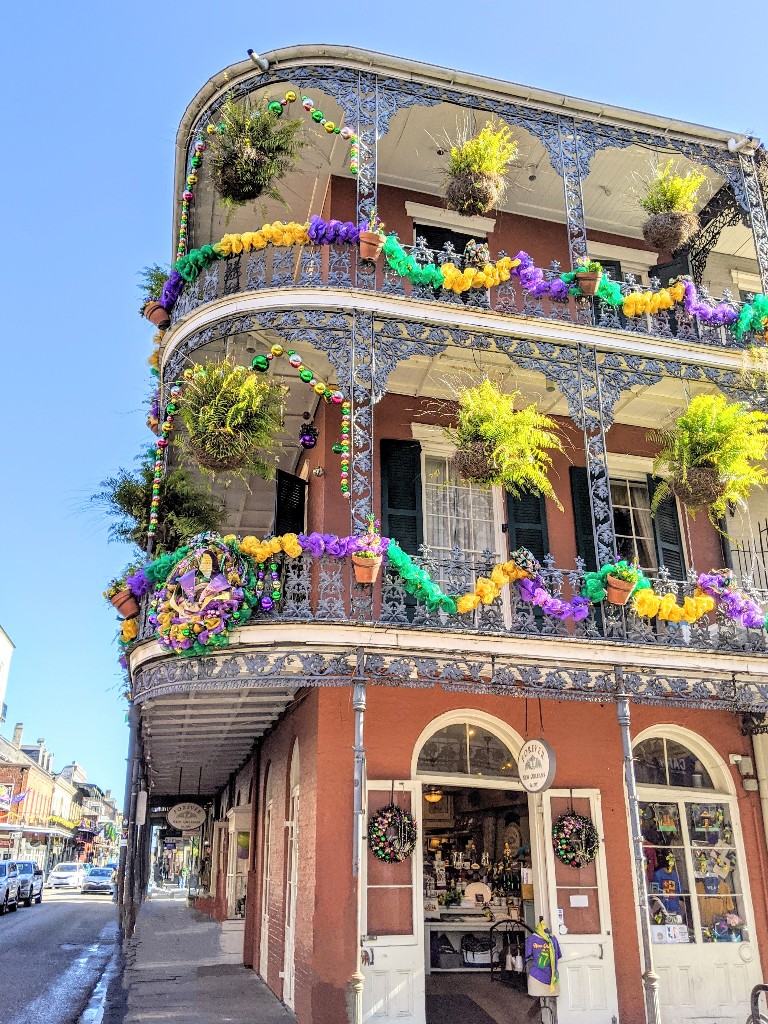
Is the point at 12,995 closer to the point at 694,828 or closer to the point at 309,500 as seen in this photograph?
the point at 309,500

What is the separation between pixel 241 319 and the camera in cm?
884

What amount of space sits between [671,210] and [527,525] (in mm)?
4276

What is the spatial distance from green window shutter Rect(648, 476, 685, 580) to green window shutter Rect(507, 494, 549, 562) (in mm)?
1453

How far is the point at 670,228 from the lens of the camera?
10.1 meters

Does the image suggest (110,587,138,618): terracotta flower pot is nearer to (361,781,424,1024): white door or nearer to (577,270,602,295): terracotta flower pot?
(361,781,424,1024): white door

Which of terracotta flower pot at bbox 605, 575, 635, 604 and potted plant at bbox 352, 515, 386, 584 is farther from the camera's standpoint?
terracotta flower pot at bbox 605, 575, 635, 604

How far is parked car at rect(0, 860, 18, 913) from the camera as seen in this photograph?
26.0 meters

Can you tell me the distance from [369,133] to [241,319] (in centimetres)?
262

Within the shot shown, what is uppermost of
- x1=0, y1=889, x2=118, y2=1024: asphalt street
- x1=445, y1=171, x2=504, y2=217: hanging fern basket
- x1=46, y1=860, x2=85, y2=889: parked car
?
x1=445, y1=171, x2=504, y2=217: hanging fern basket

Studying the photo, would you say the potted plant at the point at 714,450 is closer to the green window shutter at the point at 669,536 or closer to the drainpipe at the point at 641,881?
the green window shutter at the point at 669,536

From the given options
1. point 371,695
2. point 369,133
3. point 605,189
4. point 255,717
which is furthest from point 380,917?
point 605,189

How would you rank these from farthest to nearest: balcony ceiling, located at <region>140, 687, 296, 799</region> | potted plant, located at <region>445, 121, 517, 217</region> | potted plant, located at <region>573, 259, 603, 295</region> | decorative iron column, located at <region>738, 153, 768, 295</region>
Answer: decorative iron column, located at <region>738, 153, 768, 295</region>
balcony ceiling, located at <region>140, 687, 296, 799</region>
potted plant, located at <region>445, 121, 517, 217</region>
potted plant, located at <region>573, 259, 603, 295</region>

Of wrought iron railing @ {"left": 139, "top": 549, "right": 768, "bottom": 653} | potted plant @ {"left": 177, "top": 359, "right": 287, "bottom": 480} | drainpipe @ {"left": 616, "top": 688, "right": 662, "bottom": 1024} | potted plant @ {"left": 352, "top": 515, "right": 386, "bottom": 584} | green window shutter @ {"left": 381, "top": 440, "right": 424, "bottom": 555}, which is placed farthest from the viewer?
green window shutter @ {"left": 381, "top": 440, "right": 424, "bottom": 555}

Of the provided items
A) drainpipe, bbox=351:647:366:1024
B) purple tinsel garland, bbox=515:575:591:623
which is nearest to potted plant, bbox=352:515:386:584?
drainpipe, bbox=351:647:366:1024
